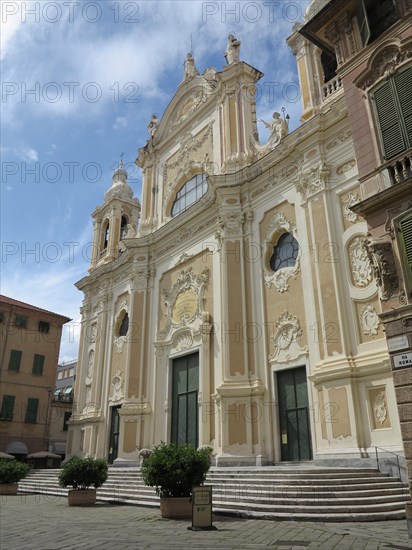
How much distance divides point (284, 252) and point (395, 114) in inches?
299

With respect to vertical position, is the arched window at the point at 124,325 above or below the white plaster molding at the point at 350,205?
below

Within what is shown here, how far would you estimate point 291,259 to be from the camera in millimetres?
16109

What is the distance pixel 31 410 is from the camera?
3173 cm

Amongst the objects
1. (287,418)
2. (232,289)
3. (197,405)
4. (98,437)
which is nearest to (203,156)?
(232,289)

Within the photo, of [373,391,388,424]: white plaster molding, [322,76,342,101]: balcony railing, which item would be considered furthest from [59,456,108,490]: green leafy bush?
[322,76,342,101]: balcony railing

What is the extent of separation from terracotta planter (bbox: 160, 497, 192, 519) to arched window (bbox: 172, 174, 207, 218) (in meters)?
13.8

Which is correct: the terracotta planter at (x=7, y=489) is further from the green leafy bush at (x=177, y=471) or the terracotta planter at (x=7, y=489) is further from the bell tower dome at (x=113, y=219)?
the bell tower dome at (x=113, y=219)

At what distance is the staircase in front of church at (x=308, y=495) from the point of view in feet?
28.7

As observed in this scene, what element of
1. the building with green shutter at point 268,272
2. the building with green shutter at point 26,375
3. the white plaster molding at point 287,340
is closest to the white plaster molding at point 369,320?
the building with green shutter at point 268,272

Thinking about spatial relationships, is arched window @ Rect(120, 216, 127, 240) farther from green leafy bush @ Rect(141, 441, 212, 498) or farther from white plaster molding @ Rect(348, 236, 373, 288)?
green leafy bush @ Rect(141, 441, 212, 498)

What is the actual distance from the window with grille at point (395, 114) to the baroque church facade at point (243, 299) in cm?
437

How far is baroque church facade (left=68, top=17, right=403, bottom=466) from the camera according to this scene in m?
13.0

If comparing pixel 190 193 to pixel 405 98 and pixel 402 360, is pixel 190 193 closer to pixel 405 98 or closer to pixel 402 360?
pixel 405 98

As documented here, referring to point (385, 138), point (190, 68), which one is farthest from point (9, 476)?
point (190, 68)
